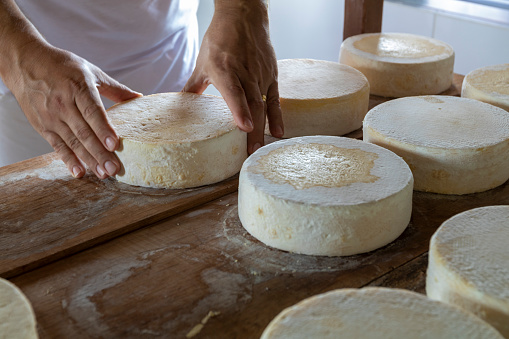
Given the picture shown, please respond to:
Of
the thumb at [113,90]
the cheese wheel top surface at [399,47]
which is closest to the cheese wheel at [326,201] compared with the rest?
the thumb at [113,90]

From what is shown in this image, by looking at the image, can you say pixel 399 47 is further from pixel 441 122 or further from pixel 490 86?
pixel 441 122

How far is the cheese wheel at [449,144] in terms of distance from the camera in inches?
60.9

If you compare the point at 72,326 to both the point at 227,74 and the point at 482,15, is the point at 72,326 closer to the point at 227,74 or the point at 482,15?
the point at 227,74

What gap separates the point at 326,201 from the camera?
1.29m

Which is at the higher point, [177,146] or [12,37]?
[12,37]

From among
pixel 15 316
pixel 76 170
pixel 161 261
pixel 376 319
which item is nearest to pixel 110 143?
pixel 76 170

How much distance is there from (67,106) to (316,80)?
92 cm

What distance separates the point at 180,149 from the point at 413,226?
0.67 meters

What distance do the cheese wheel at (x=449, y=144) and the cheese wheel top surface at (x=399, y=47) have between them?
1.97ft

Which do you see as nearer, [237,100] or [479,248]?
[479,248]

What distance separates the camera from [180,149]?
1573mm

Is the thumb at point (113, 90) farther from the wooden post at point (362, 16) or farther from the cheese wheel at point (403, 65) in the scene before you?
the wooden post at point (362, 16)

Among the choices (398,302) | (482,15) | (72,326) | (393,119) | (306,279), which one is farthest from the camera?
(482,15)

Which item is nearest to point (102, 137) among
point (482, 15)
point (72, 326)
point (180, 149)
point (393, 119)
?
point (180, 149)
